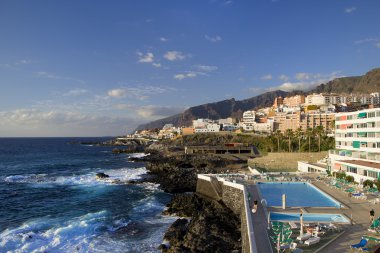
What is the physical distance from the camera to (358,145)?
123ft

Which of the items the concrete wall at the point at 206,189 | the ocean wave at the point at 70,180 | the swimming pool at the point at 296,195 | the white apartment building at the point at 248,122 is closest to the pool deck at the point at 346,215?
the swimming pool at the point at 296,195

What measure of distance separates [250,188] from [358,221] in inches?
473

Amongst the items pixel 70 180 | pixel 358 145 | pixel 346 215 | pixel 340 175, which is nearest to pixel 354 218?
pixel 346 215

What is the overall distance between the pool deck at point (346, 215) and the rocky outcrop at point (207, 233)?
2.79 meters

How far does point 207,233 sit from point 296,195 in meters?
11.0

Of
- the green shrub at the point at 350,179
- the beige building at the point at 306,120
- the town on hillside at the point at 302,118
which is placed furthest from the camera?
the town on hillside at the point at 302,118

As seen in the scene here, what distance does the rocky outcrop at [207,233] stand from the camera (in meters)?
20.5

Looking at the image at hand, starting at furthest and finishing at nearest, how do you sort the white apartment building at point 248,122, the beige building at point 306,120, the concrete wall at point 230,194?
the white apartment building at point 248,122
the beige building at point 306,120
the concrete wall at point 230,194

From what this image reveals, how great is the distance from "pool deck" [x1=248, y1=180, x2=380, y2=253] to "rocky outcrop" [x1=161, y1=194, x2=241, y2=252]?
9.15 ft

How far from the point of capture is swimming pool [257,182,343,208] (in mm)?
24631

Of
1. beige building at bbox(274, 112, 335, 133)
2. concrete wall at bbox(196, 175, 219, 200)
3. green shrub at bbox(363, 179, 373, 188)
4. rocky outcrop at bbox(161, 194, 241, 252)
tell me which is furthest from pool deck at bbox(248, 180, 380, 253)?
beige building at bbox(274, 112, 335, 133)

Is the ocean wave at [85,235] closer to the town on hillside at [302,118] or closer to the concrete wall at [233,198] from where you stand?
the concrete wall at [233,198]

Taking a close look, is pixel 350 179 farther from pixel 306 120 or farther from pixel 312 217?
pixel 306 120

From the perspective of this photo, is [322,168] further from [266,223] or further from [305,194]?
[266,223]
